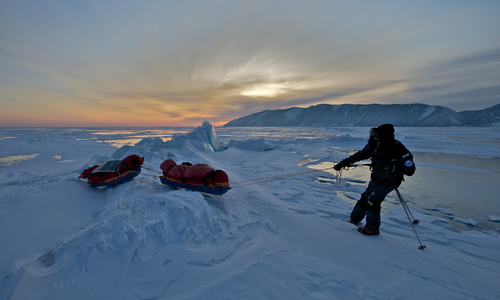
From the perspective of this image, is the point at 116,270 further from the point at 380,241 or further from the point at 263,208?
the point at 380,241

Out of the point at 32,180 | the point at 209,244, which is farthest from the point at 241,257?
the point at 32,180

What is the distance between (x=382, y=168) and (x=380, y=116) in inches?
6366

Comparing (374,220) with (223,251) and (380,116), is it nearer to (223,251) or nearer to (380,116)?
(223,251)

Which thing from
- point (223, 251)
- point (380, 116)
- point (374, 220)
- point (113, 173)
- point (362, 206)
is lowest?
point (223, 251)

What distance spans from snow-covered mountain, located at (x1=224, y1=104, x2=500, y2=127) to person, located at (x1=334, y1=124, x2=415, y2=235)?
139m

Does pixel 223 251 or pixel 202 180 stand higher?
pixel 202 180

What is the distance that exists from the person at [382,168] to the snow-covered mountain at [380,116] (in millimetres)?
139479

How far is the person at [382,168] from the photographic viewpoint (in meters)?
2.85

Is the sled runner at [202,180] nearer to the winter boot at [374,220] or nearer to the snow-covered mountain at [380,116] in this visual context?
the winter boot at [374,220]

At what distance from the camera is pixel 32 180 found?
5633 millimetres

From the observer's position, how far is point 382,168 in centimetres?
305

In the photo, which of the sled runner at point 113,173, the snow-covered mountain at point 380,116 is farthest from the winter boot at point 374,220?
the snow-covered mountain at point 380,116

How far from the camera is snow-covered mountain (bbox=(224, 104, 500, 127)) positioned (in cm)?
11488

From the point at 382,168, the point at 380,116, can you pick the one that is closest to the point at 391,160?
the point at 382,168
